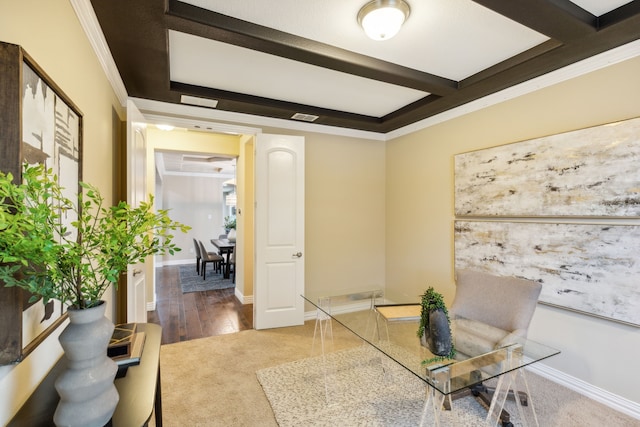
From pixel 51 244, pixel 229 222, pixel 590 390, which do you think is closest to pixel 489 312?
pixel 590 390

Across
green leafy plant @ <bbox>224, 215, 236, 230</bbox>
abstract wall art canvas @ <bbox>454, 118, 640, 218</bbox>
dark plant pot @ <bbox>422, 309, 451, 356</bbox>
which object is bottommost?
dark plant pot @ <bbox>422, 309, 451, 356</bbox>

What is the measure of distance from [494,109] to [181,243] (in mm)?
8194

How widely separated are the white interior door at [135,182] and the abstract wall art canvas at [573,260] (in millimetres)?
3119

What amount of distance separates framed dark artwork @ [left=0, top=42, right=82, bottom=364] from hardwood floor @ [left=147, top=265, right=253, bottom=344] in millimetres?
2425

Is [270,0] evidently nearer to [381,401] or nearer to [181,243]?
[381,401]

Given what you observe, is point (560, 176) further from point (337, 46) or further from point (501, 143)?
point (337, 46)

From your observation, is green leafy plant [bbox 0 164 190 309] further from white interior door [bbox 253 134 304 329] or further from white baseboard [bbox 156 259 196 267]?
white baseboard [bbox 156 259 196 267]

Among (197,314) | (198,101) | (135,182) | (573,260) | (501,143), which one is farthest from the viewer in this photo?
(197,314)

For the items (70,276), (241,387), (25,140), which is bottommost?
(241,387)

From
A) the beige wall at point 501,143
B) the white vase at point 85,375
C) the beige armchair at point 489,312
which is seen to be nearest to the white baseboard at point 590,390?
the beige wall at point 501,143

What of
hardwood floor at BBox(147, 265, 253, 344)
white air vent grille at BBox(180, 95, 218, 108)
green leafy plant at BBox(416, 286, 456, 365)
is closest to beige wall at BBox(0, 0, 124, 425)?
white air vent grille at BBox(180, 95, 218, 108)

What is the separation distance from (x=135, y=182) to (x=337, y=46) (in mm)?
1946

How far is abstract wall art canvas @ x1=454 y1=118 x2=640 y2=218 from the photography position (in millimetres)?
2059

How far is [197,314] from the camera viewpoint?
13.5 ft
